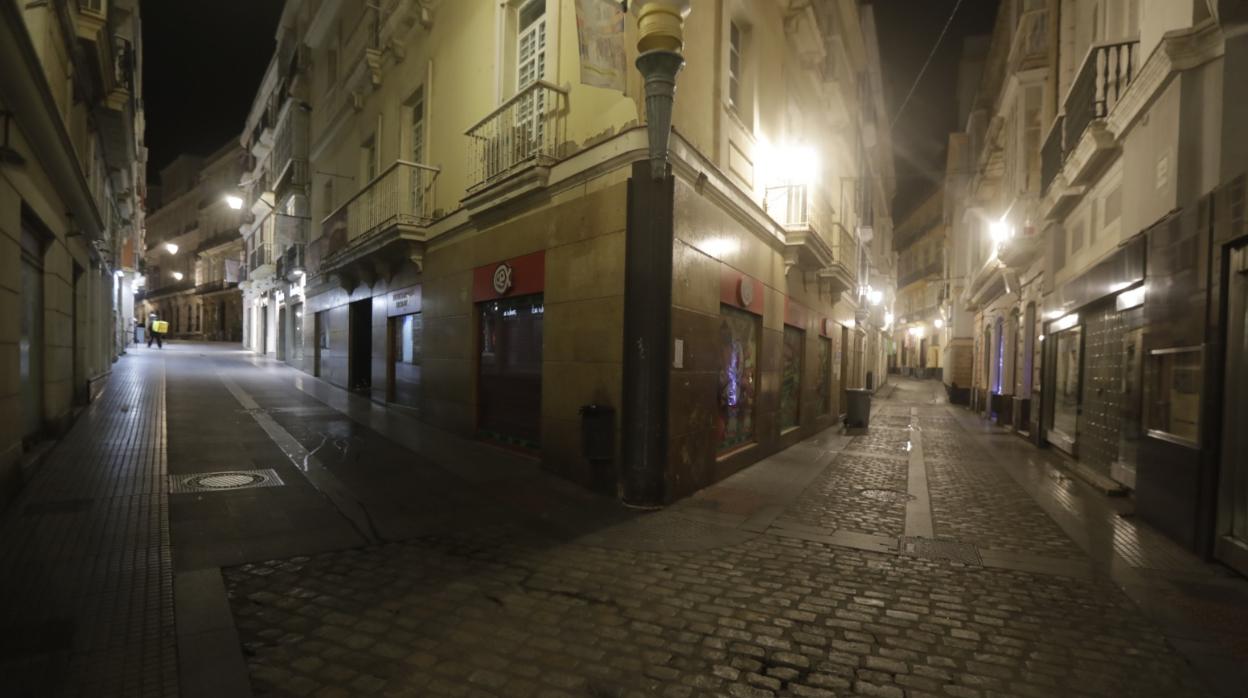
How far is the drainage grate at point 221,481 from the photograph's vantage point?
20.2 feet

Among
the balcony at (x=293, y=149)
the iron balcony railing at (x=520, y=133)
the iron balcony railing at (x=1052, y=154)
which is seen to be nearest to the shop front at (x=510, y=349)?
the iron balcony railing at (x=520, y=133)

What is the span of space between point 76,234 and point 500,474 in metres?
7.89

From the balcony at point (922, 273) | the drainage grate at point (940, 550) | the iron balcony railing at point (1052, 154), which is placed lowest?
the drainage grate at point (940, 550)

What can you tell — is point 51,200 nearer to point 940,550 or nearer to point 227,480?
point 227,480

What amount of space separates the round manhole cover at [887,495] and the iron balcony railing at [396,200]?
29.1 ft

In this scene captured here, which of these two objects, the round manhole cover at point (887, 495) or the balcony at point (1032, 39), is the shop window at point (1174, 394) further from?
the balcony at point (1032, 39)

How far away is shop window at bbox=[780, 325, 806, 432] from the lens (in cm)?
1186

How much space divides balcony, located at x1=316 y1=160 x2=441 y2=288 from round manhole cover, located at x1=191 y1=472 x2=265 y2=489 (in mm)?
5550

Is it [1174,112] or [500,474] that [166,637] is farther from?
[1174,112]

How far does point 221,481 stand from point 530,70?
6832 millimetres

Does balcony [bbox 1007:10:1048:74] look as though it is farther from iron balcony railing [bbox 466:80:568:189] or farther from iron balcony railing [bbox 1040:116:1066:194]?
iron balcony railing [bbox 466:80:568:189]

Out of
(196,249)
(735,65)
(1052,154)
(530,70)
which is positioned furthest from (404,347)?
(196,249)

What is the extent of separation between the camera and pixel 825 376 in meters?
15.9

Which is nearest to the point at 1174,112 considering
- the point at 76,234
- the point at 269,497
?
the point at 269,497
